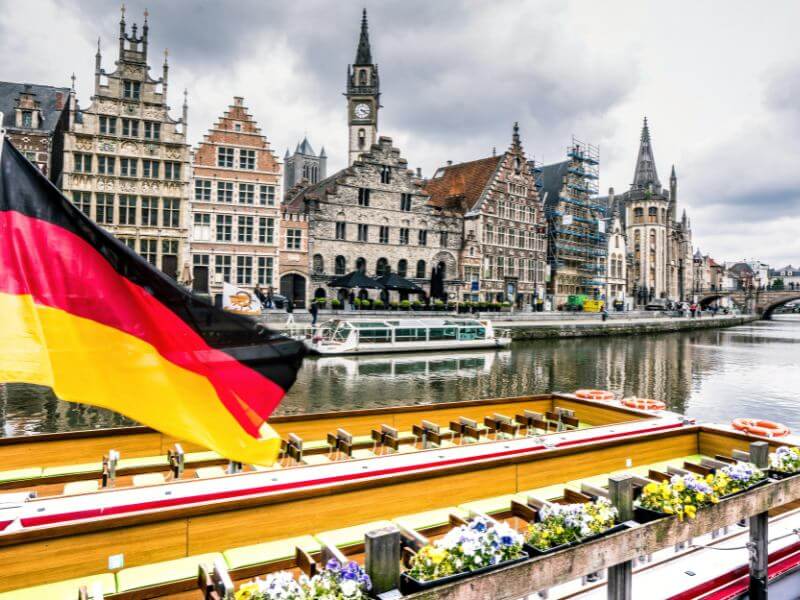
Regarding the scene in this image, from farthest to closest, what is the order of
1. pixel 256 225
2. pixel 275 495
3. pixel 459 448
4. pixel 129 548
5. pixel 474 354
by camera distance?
pixel 256 225, pixel 474 354, pixel 459 448, pixel 275 495, pixel 129 548

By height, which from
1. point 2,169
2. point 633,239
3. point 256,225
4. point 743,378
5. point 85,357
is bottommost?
point 743,378

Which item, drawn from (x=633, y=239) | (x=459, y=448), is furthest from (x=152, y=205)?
(x=633, y=239)

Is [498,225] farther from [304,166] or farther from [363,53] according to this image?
[304,166]

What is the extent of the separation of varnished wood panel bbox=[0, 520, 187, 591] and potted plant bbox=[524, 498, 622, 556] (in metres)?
3.00

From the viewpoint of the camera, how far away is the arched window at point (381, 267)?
140 ft

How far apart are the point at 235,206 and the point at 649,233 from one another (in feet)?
247

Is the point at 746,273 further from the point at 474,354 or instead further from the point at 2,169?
the point at 2,169

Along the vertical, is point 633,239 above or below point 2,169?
above

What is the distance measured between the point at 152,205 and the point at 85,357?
3352 centimetres

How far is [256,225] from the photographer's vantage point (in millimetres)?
36719

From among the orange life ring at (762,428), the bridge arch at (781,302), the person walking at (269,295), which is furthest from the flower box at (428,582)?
the bridge arch at (781,302)

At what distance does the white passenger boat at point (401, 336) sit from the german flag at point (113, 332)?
23.4m

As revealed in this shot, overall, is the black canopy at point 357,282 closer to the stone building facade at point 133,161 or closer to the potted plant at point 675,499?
the stone building facade at point 133,161

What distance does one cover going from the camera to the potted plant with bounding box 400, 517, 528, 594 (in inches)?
129
